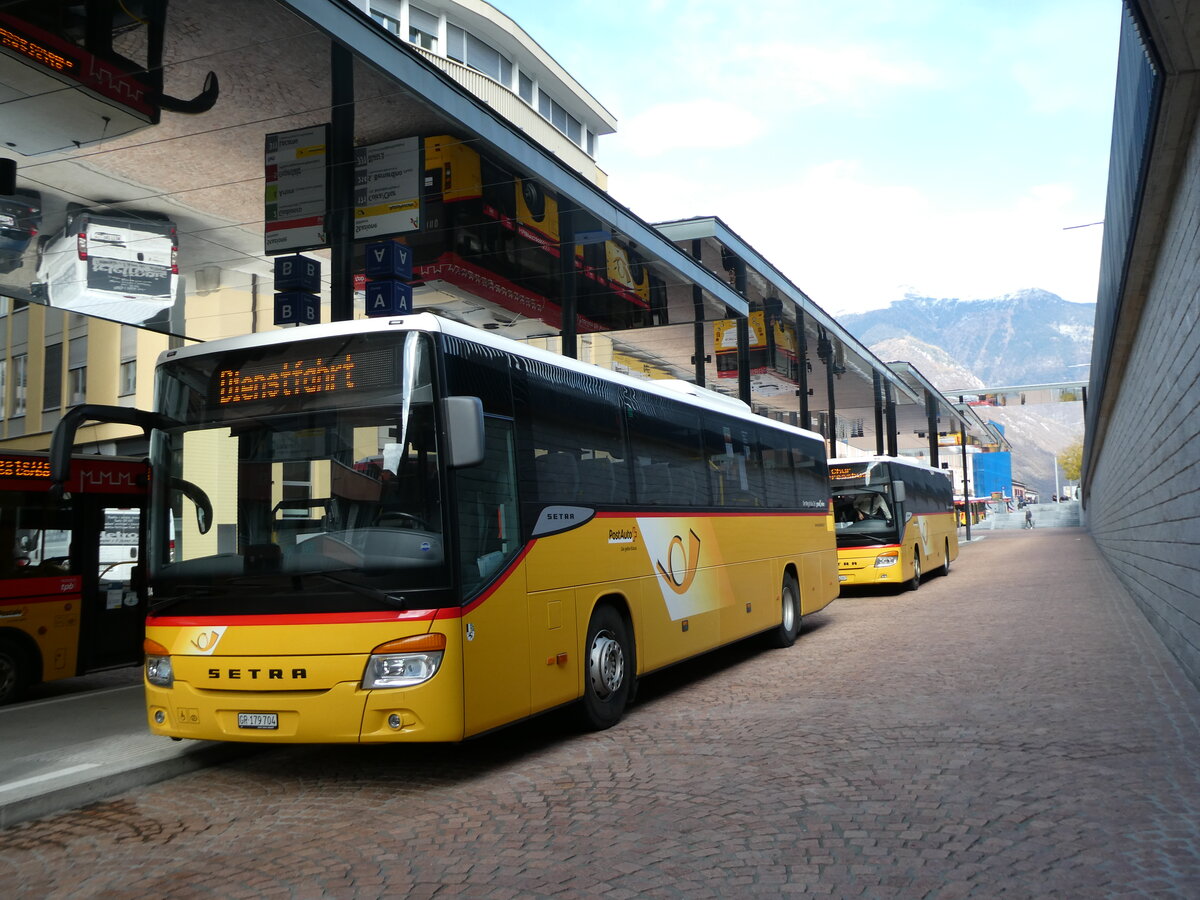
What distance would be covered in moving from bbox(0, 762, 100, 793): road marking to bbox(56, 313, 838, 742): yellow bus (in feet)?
1.77

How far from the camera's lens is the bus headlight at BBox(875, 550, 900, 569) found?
21.9m

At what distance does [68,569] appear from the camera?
38.1 ft

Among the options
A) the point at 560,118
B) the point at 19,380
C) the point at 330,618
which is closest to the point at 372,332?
the point at 330,618

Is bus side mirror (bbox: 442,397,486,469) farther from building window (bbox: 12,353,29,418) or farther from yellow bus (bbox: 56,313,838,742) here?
building window (bbox: 12,353,29,418)

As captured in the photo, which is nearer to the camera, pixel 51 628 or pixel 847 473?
pixel 51 628

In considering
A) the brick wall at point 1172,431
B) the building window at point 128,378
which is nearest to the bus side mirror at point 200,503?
the brick wall at point 1172,431

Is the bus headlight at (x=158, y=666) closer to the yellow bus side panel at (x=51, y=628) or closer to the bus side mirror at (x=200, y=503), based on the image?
the bus side mirror at (x=200, y=503)

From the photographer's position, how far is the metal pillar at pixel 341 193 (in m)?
10.9

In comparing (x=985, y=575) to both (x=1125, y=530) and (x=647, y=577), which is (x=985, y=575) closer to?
(x=1125, y=530)

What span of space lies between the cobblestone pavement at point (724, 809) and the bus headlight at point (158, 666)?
2.31 ft

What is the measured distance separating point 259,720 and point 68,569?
6136mm

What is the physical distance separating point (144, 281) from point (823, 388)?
29924mm

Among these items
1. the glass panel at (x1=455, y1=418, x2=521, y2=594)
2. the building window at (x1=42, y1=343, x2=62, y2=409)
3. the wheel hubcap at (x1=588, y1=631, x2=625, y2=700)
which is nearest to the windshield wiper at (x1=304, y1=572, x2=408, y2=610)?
the glass panel at (x1=455, y1=418, x2=521, y2=594)

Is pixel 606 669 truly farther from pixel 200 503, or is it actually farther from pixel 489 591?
pixel 200 503
